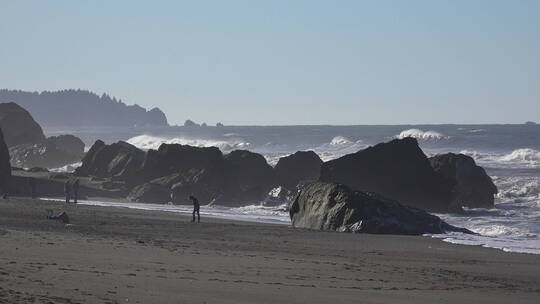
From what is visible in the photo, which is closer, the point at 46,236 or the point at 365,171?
the point at 46,236

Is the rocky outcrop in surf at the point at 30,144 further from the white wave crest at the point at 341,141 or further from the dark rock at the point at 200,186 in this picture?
the white wave crest at the point at 341,141

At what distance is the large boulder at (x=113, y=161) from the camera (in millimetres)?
51116

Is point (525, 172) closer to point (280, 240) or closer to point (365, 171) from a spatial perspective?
point (365, 171)

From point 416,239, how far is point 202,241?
6546mm

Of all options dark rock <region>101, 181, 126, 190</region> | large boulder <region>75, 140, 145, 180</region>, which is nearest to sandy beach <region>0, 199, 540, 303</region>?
dark rock <region>101, 181, 126, 190</region>

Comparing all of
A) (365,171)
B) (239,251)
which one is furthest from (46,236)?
(365,171)

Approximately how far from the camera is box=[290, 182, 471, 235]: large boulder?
26797 millimetres

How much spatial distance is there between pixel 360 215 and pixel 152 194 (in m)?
17.8

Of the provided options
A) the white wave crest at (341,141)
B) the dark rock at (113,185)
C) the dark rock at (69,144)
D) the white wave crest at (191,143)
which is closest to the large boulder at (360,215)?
the dark rock at (113,185)

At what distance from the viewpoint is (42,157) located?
7312 cm

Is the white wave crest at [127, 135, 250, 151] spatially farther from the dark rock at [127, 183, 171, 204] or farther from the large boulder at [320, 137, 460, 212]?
the large boulder at [320, 137, 460, 212]

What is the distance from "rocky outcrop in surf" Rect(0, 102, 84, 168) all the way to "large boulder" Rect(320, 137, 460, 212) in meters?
39.7

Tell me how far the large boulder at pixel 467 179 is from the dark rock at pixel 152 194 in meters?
12.3

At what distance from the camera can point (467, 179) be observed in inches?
1644
